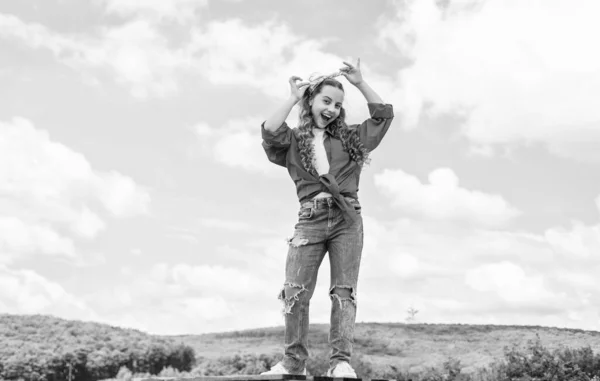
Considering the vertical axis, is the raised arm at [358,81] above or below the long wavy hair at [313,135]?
above

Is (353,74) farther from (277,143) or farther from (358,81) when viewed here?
(277,143)

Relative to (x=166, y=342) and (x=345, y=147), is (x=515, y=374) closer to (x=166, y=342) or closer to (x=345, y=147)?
(x=345, y=147)

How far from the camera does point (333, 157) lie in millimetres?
5934

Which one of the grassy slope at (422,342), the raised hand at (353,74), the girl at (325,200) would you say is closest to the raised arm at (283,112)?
the girl at (325,200)

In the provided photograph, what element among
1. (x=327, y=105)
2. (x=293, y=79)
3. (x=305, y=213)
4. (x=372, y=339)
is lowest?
(x=305, y=213)

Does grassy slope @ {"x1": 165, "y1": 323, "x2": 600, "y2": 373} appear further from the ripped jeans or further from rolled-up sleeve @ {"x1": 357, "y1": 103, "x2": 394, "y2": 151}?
rolled-up sleeve @ {"x1": 357, "y1": 103, "x2": 394, "y2": 151}

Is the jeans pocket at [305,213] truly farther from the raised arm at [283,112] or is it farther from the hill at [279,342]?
the hill at [279,342]

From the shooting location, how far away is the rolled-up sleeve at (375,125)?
602cm

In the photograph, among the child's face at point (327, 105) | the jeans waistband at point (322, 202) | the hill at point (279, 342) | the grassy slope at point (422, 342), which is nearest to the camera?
the jeans waistband at point (322, 202)

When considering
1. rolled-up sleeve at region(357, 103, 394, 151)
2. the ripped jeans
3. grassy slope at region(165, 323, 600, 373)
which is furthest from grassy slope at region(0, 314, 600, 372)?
rolled-up sleeve at region(357, 103, 394, 151)

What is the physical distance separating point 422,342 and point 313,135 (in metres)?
11.1

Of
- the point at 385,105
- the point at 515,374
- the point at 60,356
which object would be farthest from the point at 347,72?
the point at 60,356

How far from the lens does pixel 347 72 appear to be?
6.04m

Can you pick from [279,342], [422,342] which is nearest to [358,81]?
[422,342]
